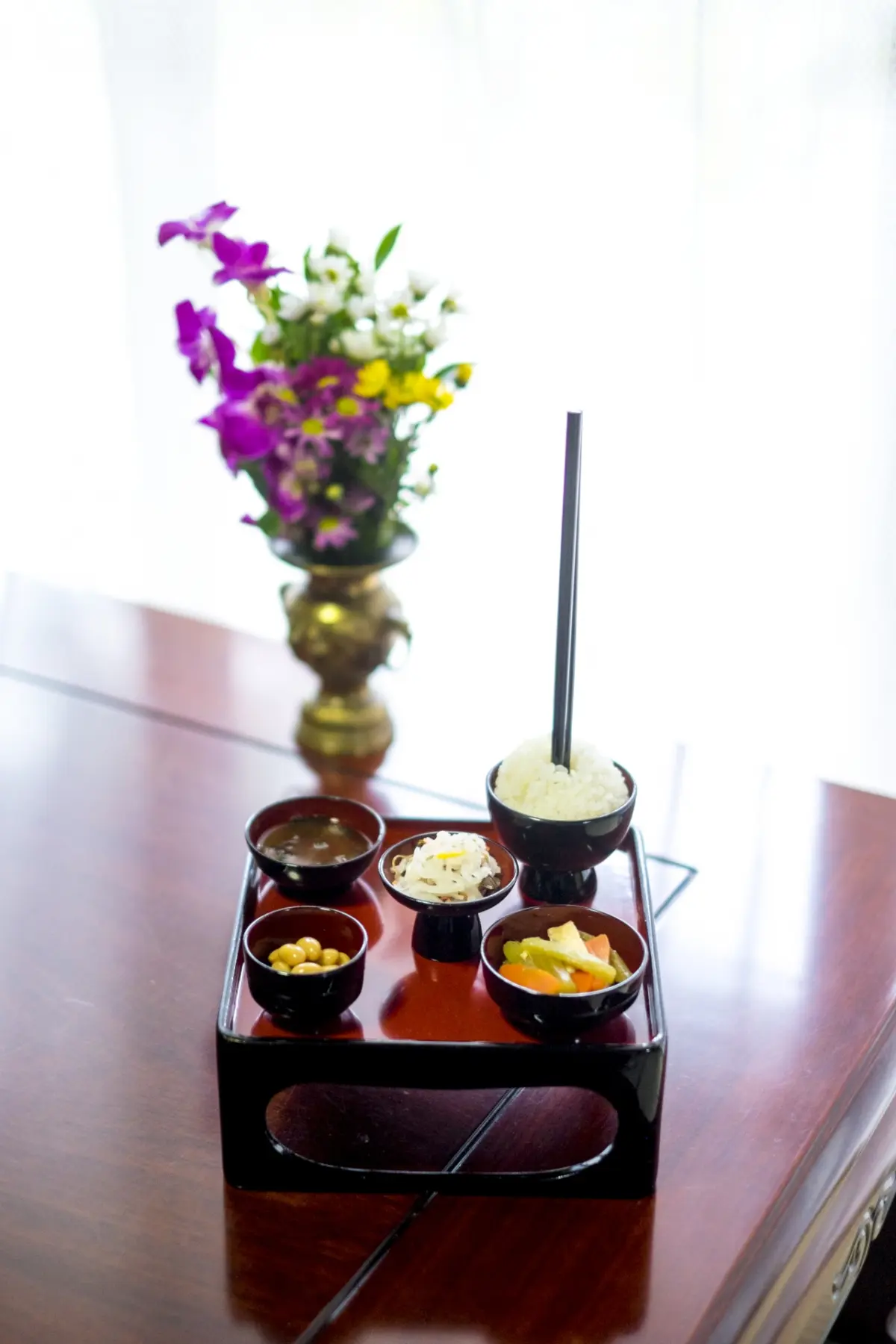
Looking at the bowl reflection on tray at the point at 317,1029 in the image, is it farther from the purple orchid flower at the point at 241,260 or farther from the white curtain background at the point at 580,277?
the purple orchid flower at the point at 241,260

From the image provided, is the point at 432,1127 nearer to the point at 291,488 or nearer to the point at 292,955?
the point at 292,955

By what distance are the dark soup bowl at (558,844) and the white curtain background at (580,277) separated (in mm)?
336

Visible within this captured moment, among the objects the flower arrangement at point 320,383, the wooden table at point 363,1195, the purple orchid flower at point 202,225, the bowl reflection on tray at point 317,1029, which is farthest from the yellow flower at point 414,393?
the bowl reflection on tray at point 317,1029

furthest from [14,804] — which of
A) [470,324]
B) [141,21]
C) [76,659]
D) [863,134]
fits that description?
[141,21]

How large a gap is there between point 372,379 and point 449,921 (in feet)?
1.61

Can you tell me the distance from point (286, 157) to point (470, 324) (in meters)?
0.40

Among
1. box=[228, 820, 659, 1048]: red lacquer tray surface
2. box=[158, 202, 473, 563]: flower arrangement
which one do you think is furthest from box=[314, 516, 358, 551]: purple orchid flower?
box=[228, 820, 659, 1048]: red lacquer tray surface

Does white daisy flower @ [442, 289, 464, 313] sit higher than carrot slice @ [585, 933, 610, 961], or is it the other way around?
white daisy flower @ [442, 289, 464, 313]

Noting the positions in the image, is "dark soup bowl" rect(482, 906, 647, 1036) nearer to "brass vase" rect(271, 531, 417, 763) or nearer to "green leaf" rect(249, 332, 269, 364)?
"brass vase" rect(271, 531, 417, 763)

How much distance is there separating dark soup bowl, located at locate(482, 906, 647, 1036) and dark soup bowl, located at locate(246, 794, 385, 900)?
15cm

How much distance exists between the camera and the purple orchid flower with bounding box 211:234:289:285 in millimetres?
1177

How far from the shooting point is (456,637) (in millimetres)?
2242

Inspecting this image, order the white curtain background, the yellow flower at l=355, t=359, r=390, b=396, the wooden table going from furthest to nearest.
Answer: the white curtain background, the yellow flower at l=355, t=359, r=390, b=396, the wooden table

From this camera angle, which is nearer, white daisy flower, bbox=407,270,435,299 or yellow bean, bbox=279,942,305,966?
yellow bean, bbox=279,942,305,966
